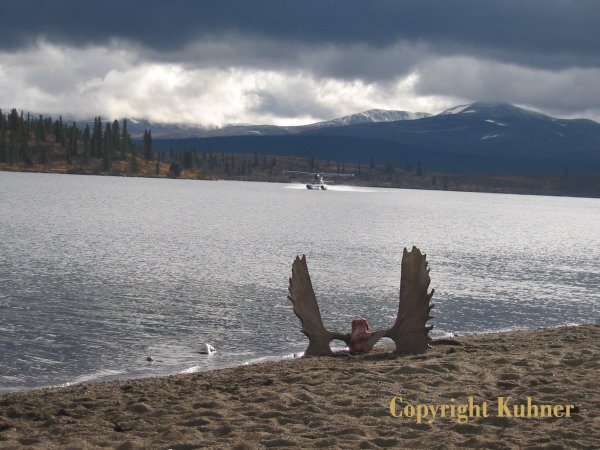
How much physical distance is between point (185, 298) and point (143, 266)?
12228 mm

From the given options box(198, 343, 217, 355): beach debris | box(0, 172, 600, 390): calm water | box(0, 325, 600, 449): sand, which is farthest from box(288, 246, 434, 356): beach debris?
box(198, 343, 217, 355): beach debris

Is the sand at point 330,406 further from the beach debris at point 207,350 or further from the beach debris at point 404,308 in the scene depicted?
the beach debris at point 207,350

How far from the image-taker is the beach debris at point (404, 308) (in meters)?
21.9

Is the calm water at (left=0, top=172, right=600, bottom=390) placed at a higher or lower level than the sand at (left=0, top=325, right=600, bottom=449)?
lower

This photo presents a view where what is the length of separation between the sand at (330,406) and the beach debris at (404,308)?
138 centimetres

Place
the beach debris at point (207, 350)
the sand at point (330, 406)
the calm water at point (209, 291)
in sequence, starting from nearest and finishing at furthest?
1. the sand at point (330, 406)
2. the calm water at point (209, 291)
3. the beach debris at point (207, 350)

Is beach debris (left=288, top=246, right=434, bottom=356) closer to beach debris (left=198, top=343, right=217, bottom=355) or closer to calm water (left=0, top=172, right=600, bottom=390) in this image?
calm water (left=0, top=172, right=600, bottom=390)

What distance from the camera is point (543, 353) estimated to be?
2053cm

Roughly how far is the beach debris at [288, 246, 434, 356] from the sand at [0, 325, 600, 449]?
1381 millimetres

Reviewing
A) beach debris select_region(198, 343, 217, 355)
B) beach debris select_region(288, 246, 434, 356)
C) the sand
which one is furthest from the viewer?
beach debris select_region(198, 343, 217, 355)

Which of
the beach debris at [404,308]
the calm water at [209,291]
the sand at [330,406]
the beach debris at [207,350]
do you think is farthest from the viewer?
the beach debris at [207,350]

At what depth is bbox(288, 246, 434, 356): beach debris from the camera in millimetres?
21875

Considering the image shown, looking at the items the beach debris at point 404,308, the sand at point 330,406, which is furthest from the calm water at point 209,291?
the sand at point 330,406

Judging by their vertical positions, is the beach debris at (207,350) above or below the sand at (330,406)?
below
